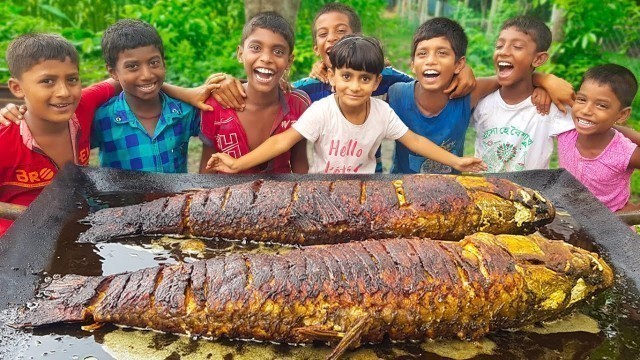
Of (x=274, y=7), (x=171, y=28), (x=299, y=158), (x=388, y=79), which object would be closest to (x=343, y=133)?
(x=299, y=158)

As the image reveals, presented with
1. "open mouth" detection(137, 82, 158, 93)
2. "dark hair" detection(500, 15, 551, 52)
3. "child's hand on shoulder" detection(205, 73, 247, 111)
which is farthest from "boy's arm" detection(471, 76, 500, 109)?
"open mouth" detection(137, 82, 158, 93)

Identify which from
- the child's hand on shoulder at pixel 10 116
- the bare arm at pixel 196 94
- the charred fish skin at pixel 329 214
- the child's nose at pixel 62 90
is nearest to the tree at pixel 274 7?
the bare arm at pixel 196 94

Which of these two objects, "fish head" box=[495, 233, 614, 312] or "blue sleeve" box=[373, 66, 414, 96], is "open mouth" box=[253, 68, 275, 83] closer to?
"blue sleeve" box=[373, 66, 414, 96]

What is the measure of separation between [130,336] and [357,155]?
2.75 meters

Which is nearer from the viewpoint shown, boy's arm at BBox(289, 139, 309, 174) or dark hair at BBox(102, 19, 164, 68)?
dark hair at BBox(102, 19, 164, 68)

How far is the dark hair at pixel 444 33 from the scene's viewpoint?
16.7 feet

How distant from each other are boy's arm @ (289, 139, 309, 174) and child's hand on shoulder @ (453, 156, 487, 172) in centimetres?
150

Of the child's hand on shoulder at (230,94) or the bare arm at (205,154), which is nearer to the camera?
the child's hand on shoulder at (230,94)

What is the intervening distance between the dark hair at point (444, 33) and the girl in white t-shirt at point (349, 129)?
0.63m

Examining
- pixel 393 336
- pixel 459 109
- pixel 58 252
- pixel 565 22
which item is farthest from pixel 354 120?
pixel 565 22

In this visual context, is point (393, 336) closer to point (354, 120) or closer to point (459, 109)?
point (354, 120)

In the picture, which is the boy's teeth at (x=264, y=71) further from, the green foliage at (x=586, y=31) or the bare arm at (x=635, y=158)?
the green foliage at (x=586, y=31)

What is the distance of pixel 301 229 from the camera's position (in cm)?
393

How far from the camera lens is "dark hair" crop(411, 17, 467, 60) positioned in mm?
5078
